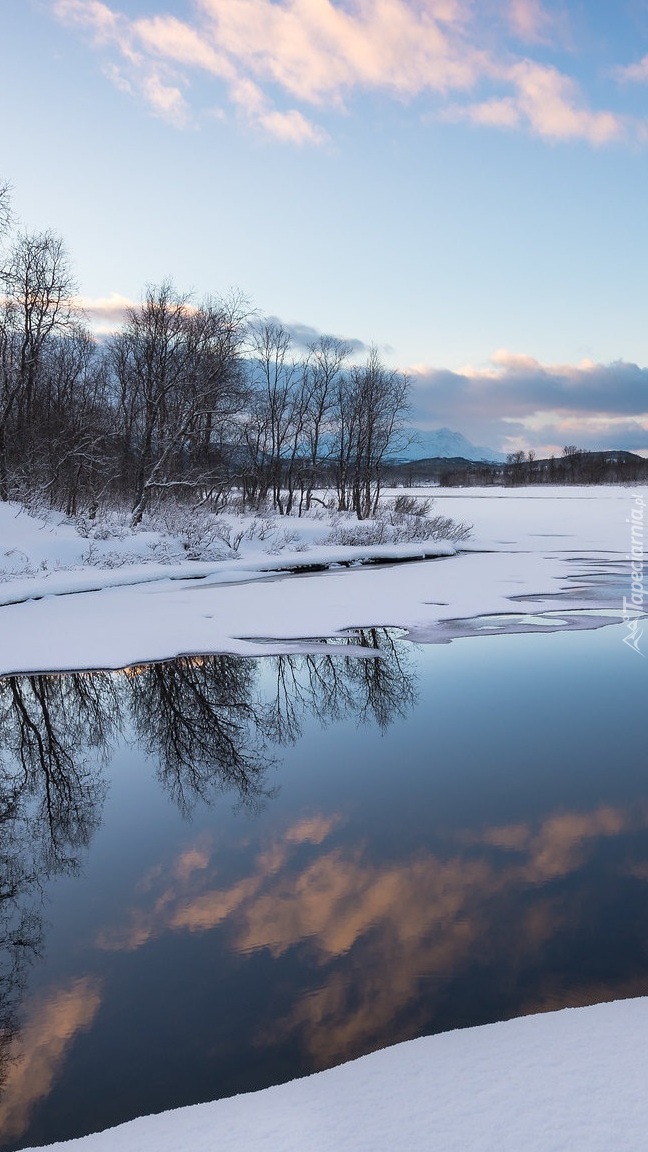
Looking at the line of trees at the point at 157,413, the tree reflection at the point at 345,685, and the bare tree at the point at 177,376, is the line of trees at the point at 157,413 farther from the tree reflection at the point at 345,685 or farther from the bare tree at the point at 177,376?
the tree reflection at the point at 345,685

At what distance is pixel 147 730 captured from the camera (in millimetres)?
9352

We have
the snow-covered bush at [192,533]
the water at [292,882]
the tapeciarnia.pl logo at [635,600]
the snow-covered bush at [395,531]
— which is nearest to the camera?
the water at [292,882]

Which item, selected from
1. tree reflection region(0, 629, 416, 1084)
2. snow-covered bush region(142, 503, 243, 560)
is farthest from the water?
snow-covered bush region(142, 503, 243, 560)

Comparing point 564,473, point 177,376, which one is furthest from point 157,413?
point 564,473

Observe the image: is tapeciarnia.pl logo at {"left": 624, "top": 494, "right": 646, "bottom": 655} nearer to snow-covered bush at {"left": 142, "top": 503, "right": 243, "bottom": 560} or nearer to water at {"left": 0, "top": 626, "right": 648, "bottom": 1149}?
water at {"left": 0, "top": 626, "right": 648, "bottom": 1149}

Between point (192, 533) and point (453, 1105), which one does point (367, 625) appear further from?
point (192, 533)

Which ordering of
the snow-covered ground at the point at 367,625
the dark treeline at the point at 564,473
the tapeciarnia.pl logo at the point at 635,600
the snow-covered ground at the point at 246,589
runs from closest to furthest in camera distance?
the snow-covered ground at the point at 367,625, the tapeciarnia.pl logo at the point at 635,600, the snow-covered ground at the point at 246,589, the dark treeline at the point at 564,473

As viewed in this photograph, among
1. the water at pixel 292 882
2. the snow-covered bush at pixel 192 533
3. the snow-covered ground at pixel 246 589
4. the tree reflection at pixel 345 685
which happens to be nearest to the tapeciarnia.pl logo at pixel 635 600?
the snow-covered ground at pixel 246 589

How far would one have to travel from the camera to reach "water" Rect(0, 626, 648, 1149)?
3855 mm

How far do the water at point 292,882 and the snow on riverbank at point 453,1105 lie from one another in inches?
10.5

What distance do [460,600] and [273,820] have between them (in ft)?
39.5

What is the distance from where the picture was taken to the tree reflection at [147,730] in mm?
5859

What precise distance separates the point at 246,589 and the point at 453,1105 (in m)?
18.1

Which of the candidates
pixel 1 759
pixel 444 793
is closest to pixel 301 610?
pixel 1 759
